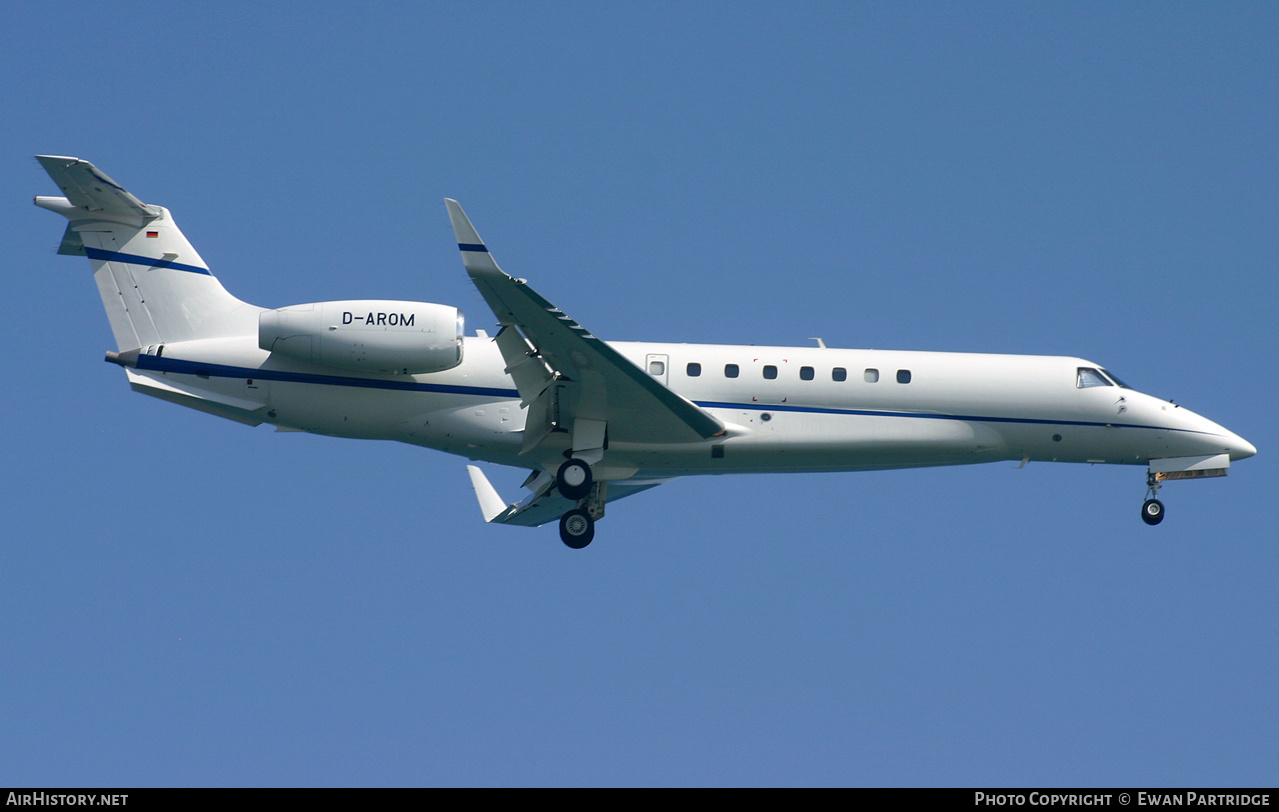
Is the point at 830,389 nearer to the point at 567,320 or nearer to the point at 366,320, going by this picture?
the point at 567,320

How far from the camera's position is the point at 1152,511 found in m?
21.9

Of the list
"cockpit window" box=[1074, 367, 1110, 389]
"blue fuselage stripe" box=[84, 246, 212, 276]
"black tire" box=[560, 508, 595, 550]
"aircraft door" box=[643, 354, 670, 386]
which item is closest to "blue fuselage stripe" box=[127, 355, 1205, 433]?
"aircraft door" box=[643, 354, 670, 386]

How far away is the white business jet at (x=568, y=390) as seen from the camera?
19.4m

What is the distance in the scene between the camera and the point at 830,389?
20547 mm

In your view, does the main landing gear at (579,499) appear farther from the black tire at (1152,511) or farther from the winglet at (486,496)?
the black tire at (1152,511)

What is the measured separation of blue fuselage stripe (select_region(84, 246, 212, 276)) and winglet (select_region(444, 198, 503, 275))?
623 centimetres

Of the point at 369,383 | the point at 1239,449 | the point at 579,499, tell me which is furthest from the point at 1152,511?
the point at 369,383

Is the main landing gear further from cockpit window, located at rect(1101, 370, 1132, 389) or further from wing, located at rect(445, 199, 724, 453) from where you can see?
cockpit window, located at rect(1101, 370, 1132, 389)

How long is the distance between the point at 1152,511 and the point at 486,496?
40.1 ft

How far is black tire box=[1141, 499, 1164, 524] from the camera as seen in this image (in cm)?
2188

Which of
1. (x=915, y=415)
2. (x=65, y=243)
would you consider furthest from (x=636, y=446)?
Result: (x=65, y=243)

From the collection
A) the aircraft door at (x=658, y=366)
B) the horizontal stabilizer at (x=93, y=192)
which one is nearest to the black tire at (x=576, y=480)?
the aircraft door at (x=658, y=366)
